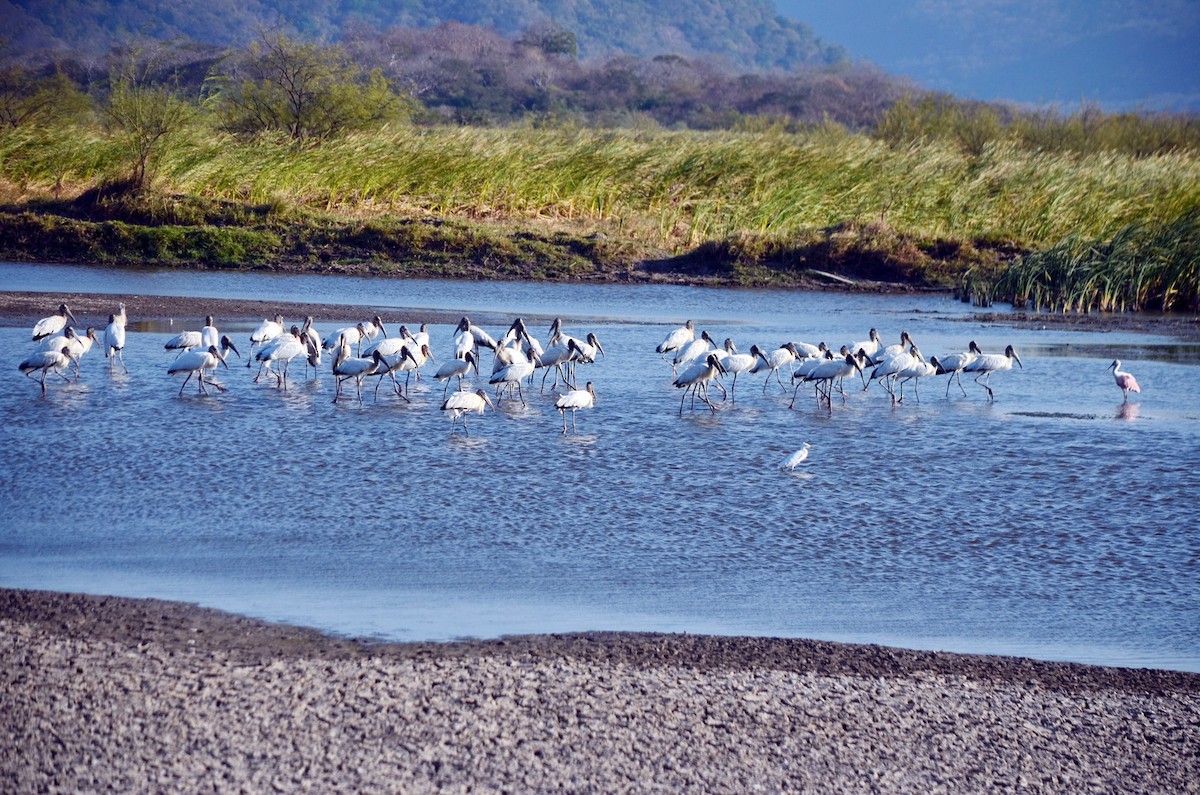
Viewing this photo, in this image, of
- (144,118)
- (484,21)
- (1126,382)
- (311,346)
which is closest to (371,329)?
(311,346)

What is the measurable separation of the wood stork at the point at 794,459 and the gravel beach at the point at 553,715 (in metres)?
4.06

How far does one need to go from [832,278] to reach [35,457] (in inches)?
647

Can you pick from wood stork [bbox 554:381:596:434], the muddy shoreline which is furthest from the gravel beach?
the muddy shoreline

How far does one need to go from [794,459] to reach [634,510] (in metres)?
1.79

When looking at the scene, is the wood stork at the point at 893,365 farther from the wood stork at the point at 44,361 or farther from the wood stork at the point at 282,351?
the wood stork at the point at 44,361

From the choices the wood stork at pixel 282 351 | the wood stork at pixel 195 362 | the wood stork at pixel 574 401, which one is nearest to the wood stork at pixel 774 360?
the wood stork at pixel 574 401

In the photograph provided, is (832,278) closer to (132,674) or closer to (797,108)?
(132,674)

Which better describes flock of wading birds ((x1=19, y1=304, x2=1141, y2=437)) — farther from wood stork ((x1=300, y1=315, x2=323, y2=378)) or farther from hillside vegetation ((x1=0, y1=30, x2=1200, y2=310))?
hillside vegetation ((x1=0, y1=30, x2=1200, y2=310))

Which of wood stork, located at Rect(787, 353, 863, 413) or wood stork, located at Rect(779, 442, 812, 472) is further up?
wood stork, located at Rect(787, 353, 863, 413)

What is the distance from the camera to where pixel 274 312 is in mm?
19469

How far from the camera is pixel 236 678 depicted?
18.6 ft

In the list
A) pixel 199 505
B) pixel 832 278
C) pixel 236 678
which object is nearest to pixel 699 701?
pixel 236 678

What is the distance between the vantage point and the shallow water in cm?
710

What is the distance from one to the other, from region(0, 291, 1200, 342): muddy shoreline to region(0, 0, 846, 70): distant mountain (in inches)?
3715
